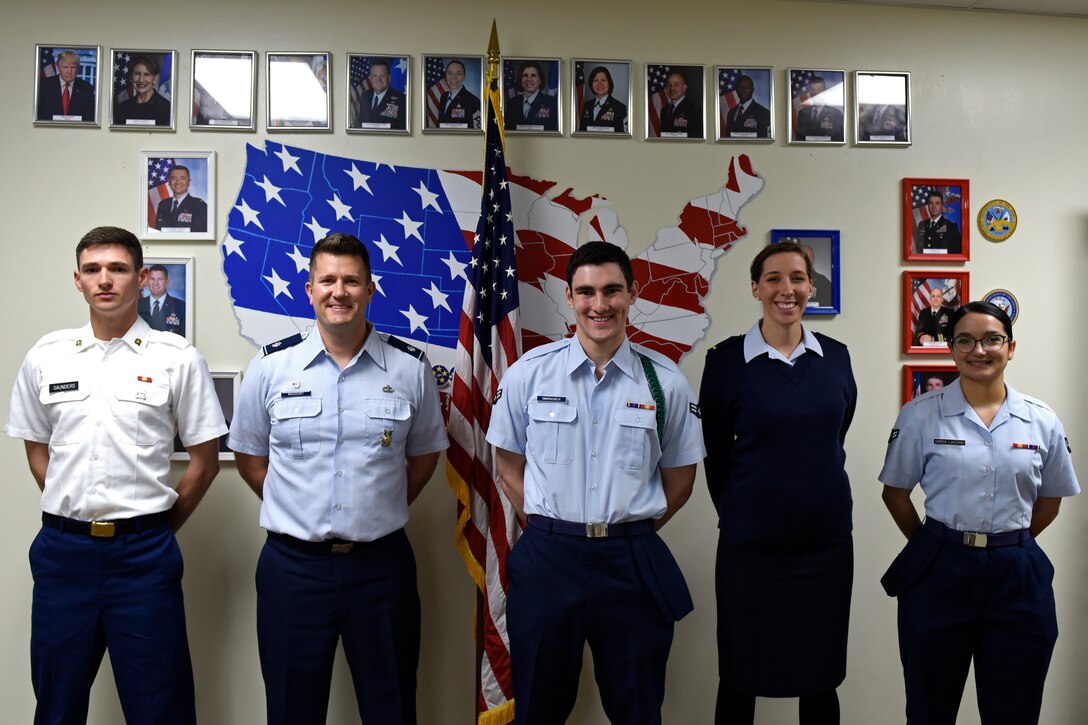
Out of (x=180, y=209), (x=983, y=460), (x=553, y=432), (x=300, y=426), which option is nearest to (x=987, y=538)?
(x=983, y=460)

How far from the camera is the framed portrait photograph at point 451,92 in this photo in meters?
2.77

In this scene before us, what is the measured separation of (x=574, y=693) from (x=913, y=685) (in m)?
1.12

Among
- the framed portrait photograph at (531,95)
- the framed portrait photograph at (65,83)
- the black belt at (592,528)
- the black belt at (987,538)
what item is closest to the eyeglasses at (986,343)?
the black belt at (987,538)

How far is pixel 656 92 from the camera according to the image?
2844mm

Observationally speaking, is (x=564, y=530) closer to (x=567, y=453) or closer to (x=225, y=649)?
(x=567, y=453)

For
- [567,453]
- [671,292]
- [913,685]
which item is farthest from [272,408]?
[913,685]

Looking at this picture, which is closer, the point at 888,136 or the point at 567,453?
the point at 567,453

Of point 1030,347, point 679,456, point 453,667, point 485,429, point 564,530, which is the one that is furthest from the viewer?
point 1030,347

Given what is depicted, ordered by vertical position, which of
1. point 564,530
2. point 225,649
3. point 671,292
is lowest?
point 225,649

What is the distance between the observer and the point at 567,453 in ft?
6.71

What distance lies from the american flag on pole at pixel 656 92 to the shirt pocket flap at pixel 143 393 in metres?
2.07

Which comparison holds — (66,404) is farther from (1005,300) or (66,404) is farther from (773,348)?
(1005,300)

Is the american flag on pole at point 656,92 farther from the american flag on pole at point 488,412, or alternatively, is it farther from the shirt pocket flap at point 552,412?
the shirt pocket flap at point 552,412

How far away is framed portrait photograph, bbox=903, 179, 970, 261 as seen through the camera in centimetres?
293
